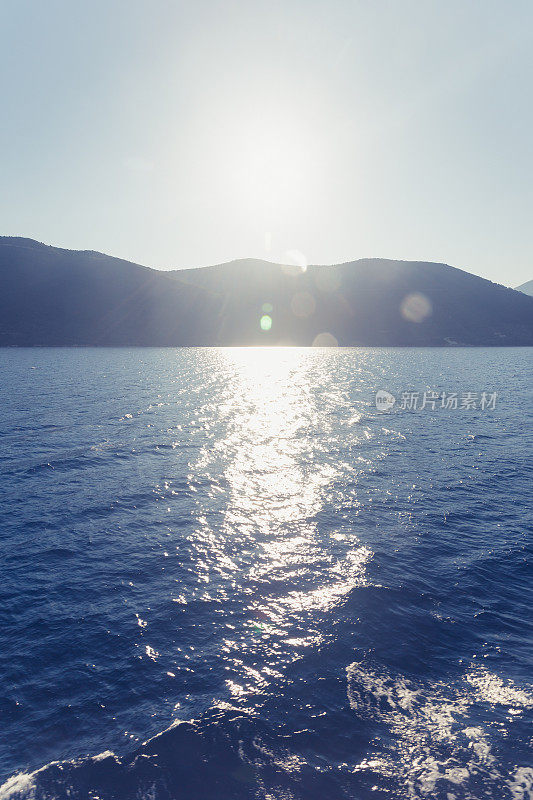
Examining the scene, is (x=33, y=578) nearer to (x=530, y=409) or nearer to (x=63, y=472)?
(x=63, y=472)

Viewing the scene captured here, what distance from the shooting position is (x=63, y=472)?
35.8 m
